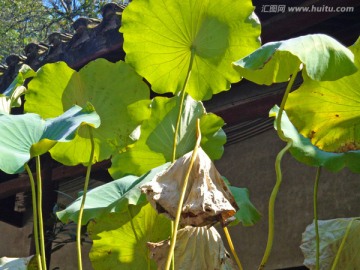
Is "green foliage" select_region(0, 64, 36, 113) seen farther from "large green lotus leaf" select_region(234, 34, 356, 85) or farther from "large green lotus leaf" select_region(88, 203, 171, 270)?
"large green lotus leaf" select_region(234, 34, 356, 85)

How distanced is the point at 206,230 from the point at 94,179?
357 centimetres

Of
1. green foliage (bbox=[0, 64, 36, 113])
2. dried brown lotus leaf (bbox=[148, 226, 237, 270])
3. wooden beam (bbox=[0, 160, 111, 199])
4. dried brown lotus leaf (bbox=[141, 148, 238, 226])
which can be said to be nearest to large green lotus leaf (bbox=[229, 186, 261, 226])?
dried brown lotus leaf (bbox=[148, 226, 237, 270])

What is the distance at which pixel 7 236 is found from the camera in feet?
19.8

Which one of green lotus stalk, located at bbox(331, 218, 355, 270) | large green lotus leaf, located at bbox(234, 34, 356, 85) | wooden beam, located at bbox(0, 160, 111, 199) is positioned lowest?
wooden beam, located at bbox(0, 160, 111, 199)

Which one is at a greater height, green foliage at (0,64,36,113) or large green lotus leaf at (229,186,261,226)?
green foliage at (0,64,36,113)

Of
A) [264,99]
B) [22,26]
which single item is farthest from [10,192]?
[22,26]

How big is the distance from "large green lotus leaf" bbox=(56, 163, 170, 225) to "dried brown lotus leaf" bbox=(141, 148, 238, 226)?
0.53 ft

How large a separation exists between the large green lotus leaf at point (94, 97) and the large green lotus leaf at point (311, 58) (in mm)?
497

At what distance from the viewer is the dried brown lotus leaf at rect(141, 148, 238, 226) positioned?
3.81ft

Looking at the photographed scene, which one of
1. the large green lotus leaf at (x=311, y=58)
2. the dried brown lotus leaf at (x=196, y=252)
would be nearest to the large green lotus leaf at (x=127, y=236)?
the dried brown lotus leaf at (x=196, y=252)

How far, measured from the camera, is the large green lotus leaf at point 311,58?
1.05 meters

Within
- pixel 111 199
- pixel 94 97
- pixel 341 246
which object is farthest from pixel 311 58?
pixel 94 97

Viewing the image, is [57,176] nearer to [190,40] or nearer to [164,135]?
[164,135]

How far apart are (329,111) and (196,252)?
0.34 metres
